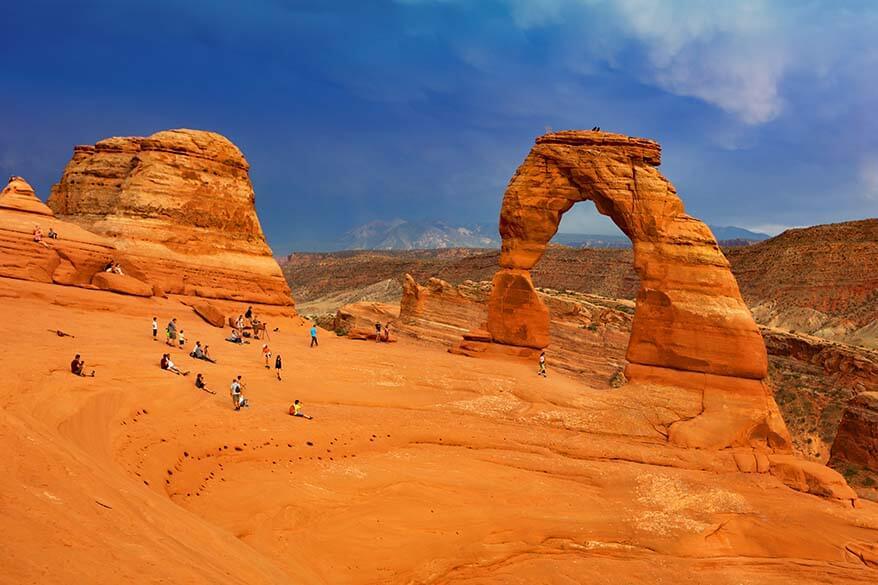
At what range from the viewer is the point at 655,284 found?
2159 cm

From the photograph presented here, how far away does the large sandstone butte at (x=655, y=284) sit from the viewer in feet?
65.1

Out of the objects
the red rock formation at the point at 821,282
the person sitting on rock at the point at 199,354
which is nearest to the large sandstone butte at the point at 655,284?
the person sitting on rock at the point at 199,354

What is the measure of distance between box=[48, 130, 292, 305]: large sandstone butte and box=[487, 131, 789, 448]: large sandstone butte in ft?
45.8

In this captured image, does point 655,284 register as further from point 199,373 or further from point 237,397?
point 199,373

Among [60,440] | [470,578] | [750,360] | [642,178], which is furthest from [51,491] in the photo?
[642,178]

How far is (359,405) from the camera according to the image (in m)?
17.5

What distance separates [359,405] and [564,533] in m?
7.03

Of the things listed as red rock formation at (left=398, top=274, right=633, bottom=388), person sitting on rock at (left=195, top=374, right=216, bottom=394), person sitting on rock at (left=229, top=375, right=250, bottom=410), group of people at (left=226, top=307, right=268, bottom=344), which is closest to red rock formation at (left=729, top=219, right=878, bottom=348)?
red rock formation at (left=398, top=274, right=633, bottom=388)

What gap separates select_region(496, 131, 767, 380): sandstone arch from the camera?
67.5 ft

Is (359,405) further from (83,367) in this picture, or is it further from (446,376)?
(83,367)

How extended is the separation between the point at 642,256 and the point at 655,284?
3.95 ft

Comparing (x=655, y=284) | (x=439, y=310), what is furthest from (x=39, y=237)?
(x=655, y=284)

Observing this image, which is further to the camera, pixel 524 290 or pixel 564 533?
pixel 524 290

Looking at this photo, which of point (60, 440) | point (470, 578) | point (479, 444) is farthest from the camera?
point (479, 444)
